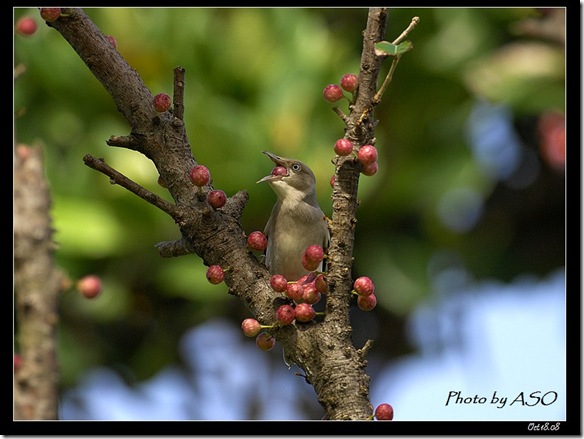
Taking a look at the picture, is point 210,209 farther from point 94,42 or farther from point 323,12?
point 323,12

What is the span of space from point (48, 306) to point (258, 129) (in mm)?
3797

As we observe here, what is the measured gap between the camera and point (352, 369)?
2270 mm

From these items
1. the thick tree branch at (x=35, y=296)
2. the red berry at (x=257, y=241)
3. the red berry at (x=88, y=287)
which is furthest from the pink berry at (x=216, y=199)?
the red berry at (x=88, y=287)

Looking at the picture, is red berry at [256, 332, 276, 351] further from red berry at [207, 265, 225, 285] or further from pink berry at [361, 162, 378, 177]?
pink berry at [361, 162, 378, 177]

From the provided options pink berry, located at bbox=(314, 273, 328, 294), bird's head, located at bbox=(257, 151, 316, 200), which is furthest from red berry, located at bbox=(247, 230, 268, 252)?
bird's head, located at bbox=(257, 151, 316, 200)

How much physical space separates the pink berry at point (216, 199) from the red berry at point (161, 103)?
0.28 meters

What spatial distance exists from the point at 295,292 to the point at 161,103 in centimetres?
65

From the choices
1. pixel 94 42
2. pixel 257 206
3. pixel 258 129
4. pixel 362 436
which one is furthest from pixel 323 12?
pixel 362 436

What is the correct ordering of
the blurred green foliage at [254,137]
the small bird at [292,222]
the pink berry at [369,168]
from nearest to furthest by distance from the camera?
the pink berry at [369,168]
the small bird at [292,222]
the blurred green foliage at [254,137]

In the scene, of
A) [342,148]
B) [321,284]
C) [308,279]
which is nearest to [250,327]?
[321,284]

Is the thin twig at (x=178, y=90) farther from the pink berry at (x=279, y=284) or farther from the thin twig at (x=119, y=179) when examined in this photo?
the pink berry at (x=279, y=284)

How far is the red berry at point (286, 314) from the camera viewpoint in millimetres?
2348

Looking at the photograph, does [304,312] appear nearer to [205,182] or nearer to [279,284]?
[279,284]

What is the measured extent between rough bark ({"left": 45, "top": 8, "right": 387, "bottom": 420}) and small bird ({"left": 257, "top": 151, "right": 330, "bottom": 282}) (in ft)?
3.85
